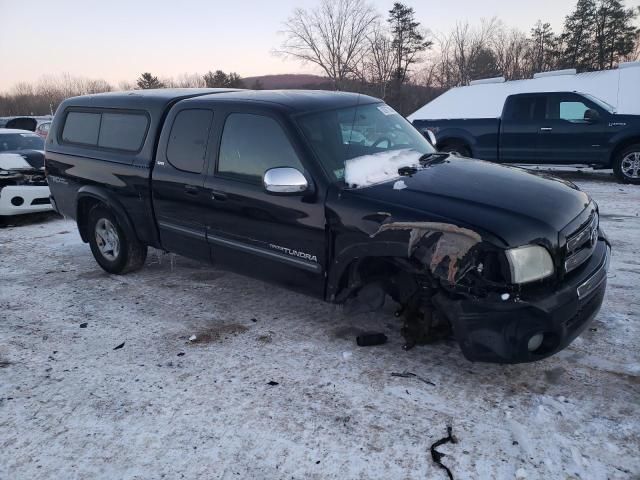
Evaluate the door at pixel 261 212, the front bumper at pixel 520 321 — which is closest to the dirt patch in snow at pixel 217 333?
the door at pixel 261 212

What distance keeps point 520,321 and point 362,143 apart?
1.81 m

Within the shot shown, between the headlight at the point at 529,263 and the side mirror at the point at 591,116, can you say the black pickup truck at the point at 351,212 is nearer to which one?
the headlight at the point at 529,263

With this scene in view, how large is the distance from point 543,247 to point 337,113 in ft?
6.45

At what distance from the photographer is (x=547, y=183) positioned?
3.50 meters

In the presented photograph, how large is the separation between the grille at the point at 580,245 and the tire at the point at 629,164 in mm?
7374

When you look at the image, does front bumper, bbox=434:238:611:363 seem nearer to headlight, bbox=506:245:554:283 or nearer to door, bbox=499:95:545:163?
headlight, bbox=506:245:554:283

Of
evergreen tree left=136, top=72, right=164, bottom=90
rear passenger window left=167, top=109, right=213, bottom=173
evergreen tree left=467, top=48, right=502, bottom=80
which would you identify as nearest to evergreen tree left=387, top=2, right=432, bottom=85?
evergreen tree left=467, top=48, right=502, bottom=80

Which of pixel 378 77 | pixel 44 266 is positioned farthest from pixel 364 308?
pixel 378 77

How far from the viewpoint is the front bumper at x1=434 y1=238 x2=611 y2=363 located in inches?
107

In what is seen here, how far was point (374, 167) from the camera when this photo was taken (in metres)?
3.57

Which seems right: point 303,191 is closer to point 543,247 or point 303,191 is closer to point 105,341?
point 543,247

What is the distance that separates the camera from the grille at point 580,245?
2924 millimetres

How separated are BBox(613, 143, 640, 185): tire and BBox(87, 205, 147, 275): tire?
8.93 m

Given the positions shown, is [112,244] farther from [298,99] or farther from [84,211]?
[298,99]
